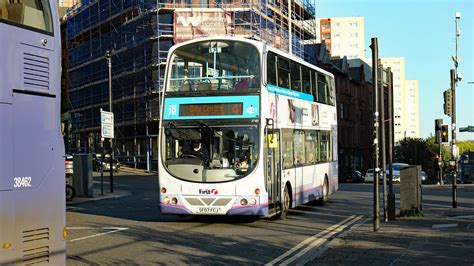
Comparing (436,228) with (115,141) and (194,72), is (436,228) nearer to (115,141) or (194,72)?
(194,72)

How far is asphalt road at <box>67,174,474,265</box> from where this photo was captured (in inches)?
401

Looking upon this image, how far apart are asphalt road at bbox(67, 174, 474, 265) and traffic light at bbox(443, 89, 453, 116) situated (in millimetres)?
3331

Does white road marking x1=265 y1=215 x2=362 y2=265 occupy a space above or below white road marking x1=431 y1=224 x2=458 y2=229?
below

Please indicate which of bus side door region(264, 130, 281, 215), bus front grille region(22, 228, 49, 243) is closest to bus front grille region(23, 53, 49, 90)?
bus front grille region(22, 228, 49, 243)

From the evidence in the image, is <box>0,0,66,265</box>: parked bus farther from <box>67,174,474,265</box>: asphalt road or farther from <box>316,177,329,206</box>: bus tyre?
<box>316,177,329,206</box>: bus tyre

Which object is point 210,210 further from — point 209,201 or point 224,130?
point 224,130

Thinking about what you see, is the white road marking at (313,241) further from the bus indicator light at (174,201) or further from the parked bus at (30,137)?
the parked bus at (30,137)

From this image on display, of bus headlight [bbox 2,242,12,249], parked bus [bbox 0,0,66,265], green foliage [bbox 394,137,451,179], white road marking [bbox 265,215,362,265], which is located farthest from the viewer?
green foliage [bbox 394,137,451,179]

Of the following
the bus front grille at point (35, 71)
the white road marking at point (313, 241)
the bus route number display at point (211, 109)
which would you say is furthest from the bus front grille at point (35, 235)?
the bus route number display at point (211, 109)

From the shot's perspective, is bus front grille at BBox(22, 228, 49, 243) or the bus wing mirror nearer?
bus front grille at BBox(22, 228, 49, 243)

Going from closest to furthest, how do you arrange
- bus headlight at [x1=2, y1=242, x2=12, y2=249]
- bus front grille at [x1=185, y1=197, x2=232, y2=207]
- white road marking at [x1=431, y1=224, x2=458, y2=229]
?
Result: 1. bus headlight at [x1=2, y1=242, x2=12, y2=249]
2. white road marking at [x1=431, y1=224, x2=458, y2=229]
3. bus front grille at [x1=185, y1=197, x2=232, y2=207]

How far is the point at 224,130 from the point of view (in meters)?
14.4

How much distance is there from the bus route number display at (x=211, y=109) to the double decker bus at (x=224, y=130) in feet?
0.08

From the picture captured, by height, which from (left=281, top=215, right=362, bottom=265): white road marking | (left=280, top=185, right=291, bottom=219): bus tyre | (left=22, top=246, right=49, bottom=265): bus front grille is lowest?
(left=281, top=215, right=362, bottom=265): white road marking
